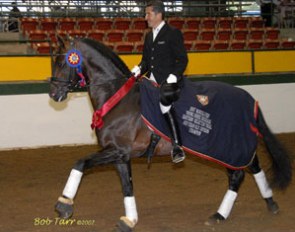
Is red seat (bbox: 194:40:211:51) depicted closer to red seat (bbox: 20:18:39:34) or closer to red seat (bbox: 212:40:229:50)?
red seat (bbox: 212:40:229:50)

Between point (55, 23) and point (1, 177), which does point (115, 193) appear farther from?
point (55, 23)

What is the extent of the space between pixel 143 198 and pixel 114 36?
814cm

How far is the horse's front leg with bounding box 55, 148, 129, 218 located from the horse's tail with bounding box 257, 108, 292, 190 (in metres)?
1.73

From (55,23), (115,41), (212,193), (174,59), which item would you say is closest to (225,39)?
(115,41)

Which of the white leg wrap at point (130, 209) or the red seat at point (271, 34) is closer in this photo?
the white leg wrap at point (130, 209)

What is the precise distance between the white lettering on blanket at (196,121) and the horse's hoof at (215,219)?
3.16ft

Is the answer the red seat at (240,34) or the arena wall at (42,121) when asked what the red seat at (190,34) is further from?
the arena wall at (42,121)

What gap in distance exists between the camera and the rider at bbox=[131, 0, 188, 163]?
205 inches

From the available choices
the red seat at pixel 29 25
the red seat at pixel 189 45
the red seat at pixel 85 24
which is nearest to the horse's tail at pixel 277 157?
the red seat at pixel 189 45

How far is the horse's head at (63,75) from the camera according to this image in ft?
16.9

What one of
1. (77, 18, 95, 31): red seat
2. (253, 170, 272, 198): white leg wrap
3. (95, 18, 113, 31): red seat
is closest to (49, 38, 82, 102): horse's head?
(253, 170, 272, 198): white leg wrap

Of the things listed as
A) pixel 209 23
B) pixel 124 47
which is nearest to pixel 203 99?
pixel 124 47

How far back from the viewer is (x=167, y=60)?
17.9ft

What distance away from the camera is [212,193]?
6863mm
